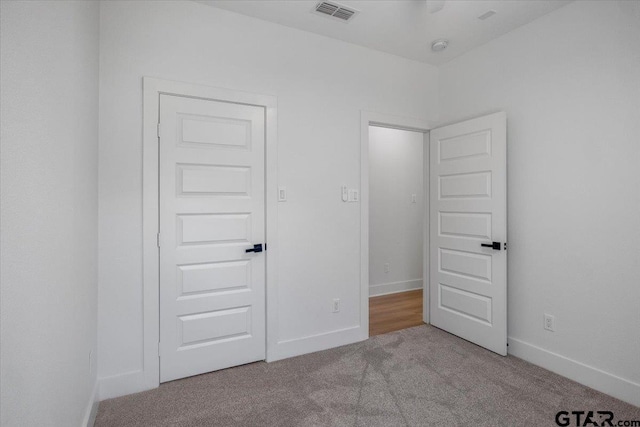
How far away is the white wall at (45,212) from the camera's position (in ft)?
3.00

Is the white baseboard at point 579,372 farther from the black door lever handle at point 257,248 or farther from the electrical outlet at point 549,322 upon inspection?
the black door lever handle at point 257,248

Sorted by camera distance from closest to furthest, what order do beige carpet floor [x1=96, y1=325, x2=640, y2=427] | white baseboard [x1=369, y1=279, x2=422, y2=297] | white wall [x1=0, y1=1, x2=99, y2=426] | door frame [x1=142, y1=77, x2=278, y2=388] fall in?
white wall [x1=0, y1=1, x2=99, y2=426] < beige carpet floor [x1=96, y1=325, x2=640, y2=427] < door frame [x1=142, y1=77, x2=278, y2=388] < white baseboard [x1=369, y1=279, x2=422, y2=297]

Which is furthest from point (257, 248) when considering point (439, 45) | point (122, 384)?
point (439, 45)

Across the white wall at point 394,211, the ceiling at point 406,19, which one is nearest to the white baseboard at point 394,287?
the white wall at point 394,211

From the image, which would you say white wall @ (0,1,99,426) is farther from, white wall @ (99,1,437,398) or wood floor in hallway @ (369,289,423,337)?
wood floor in hallway @ (369,289,423,337)

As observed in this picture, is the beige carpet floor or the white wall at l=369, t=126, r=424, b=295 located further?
the white wall at l=369, t=126, r=424, b=295

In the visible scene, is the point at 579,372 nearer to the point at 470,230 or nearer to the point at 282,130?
the point at 470,230

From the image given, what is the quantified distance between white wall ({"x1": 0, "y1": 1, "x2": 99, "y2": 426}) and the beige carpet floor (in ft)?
1.78

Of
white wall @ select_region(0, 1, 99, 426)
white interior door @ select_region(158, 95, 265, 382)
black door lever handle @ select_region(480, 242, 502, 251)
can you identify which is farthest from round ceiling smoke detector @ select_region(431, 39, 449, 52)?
white wall @ select_region(0, 1, 99, 426)

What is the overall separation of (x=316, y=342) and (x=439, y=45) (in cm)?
309

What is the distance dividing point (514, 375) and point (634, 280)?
1069 mm

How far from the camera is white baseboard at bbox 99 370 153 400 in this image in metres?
2.11

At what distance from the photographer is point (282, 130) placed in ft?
8.89

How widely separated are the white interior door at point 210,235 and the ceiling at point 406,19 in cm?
80
